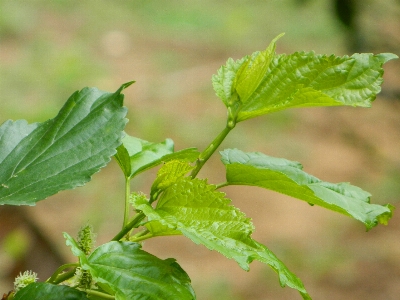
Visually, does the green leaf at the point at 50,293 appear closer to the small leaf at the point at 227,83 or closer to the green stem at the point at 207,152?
the green stem at the point at 207,152

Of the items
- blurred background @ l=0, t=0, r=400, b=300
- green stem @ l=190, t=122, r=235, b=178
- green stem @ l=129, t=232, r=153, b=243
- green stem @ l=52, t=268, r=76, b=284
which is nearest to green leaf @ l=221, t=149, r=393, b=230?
green stem @ l=190, t=122, r=235, b=178

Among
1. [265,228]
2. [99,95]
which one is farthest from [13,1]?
[99,95]

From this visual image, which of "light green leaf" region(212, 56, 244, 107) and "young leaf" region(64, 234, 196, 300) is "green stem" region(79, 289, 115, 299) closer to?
"young leaf" region(64, 234, 196, 300)

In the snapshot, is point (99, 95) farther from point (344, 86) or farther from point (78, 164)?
point (344, 86)

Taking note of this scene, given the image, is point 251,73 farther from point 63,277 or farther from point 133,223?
point 63,277

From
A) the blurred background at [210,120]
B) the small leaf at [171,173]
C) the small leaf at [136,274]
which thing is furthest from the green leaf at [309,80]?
the blurred background at [210,120]

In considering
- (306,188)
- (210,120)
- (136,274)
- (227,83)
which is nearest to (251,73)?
(227,83)
